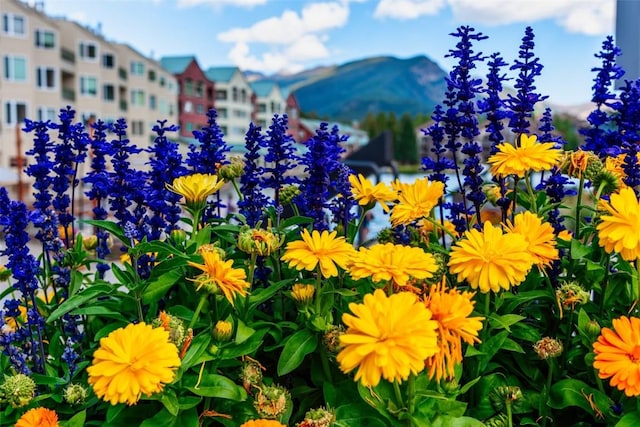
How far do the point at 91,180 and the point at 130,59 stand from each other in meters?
23.5

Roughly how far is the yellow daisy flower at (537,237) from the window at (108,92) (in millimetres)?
21923

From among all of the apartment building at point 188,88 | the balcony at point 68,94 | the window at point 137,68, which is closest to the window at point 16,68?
the balcony at point 68,94

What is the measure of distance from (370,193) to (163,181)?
32cm

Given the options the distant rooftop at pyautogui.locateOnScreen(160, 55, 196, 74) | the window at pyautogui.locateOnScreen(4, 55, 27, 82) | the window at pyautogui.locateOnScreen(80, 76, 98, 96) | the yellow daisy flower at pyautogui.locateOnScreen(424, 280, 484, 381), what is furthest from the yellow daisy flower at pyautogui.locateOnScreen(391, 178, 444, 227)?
the distant rooftop at pyautogui.locateOnScreen(160, 55, 196, 74)

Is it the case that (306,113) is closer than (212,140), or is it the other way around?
(212,140)

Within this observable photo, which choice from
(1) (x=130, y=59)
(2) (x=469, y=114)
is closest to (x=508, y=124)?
(2) (x=469, y=114)

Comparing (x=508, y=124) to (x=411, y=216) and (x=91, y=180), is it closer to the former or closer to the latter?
(x=411, y=216)

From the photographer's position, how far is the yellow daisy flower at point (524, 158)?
0.79 m

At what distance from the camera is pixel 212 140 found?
98cm

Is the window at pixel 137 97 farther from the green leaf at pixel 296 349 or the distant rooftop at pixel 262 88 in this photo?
the green leaf at pixel 296 349

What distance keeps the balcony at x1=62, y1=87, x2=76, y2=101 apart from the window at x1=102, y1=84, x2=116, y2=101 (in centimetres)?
165

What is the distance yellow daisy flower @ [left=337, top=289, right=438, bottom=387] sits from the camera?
0.54 meters

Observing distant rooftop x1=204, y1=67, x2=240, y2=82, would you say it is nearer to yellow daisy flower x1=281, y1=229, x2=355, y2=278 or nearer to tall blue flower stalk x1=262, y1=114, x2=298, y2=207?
tall blue flower stalk x1=262, y1=114, x2=298, y2=207

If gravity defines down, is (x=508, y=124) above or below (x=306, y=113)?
below
